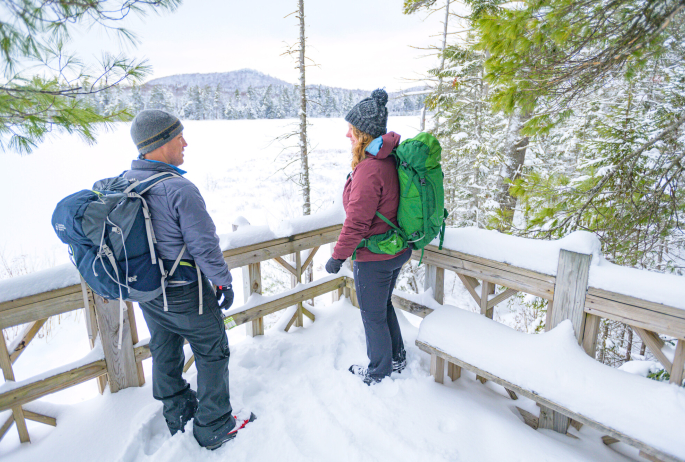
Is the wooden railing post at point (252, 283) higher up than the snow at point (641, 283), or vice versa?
the snow at point (641, 283)

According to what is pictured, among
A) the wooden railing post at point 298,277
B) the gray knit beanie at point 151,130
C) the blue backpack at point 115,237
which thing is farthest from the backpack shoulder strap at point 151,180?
the wooden railing post at point 298,277

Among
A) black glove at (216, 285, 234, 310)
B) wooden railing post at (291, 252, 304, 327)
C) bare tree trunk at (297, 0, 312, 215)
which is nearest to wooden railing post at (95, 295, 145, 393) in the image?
black glove at (216, 285, 234, 310)

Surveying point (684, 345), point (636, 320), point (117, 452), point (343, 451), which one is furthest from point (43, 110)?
point (684, 345)

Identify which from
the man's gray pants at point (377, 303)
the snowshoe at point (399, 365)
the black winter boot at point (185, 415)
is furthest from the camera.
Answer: the snowshoe at point (399, 365)

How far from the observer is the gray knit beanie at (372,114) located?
2533 mm

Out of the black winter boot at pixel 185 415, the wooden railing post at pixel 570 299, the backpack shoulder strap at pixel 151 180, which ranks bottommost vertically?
the black winter boot at pixel 185 415

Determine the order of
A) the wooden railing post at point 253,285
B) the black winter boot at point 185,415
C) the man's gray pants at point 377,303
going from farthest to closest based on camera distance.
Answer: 1. the wooden railing post at point 253,285
2. the man's gray pants at point 377,303
3. the black winter boot at point 185,415

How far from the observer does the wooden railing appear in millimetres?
2055

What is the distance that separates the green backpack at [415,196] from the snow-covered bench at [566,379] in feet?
2.68

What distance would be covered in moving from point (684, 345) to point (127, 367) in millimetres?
3697

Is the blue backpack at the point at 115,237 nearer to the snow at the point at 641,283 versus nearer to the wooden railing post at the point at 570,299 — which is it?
the wooden railing post at the point at 570,299

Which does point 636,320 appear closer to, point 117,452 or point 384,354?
point 384,354

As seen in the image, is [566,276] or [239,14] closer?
[566,276]

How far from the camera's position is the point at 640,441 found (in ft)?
5.71
